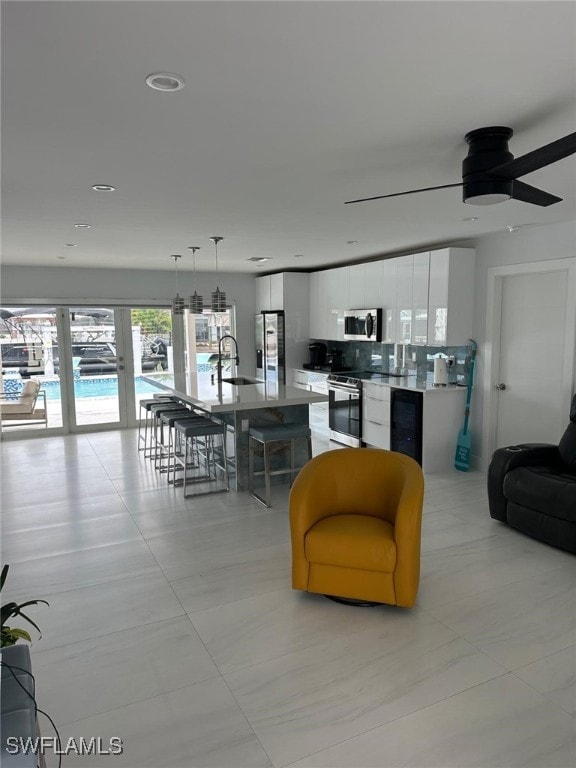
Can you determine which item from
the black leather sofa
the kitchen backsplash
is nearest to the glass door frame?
the kitchen backsplash

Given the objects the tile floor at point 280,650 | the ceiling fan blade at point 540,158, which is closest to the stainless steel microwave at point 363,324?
the tile floor at point 280,650

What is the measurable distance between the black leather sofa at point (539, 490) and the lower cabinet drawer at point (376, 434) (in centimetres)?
190

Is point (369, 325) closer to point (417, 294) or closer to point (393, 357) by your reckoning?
point (393, 357)

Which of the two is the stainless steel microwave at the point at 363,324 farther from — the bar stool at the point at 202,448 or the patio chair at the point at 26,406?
the patio chair at the point at 26,406

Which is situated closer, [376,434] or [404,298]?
[404,298]

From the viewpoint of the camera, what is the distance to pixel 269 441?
4.56m

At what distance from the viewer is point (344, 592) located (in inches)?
115

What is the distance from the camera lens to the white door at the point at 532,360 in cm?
472

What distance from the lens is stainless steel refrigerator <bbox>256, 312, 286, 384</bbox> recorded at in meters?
7.95

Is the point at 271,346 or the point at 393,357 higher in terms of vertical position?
the point at 271,346

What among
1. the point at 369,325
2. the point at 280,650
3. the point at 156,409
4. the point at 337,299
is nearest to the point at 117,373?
the point at 156,409

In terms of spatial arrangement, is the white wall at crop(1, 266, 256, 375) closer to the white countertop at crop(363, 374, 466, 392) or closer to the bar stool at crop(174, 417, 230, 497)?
the bar stool at crop(174, 417, 230, 497)

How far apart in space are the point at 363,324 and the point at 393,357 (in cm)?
66

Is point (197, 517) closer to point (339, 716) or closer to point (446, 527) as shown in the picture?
point (446, 527)
